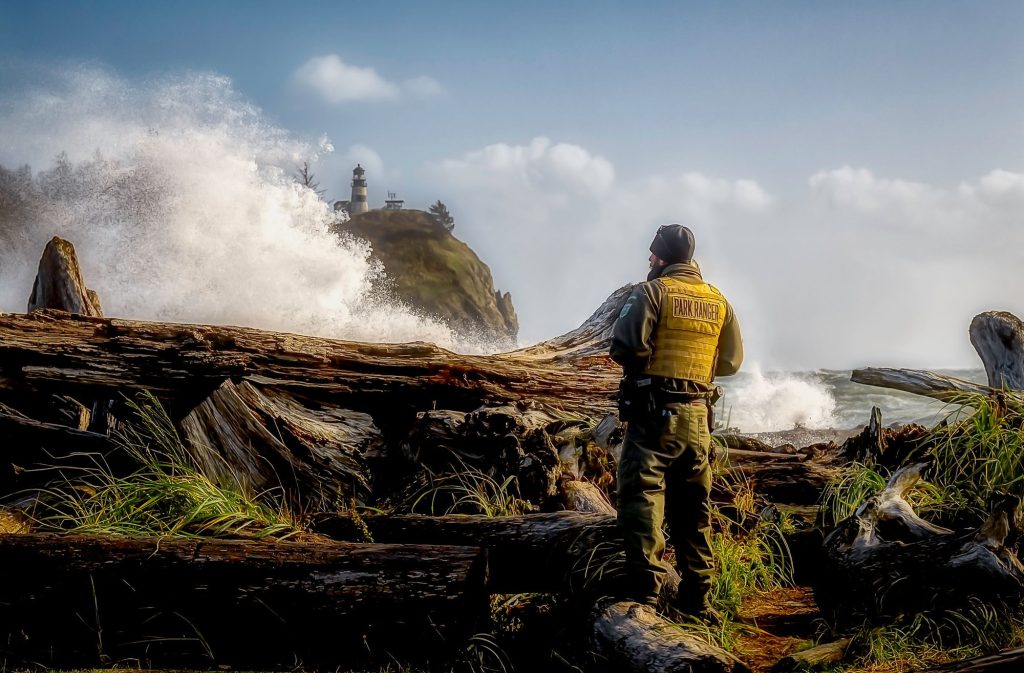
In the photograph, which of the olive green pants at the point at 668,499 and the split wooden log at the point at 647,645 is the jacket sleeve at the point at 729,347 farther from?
the split wooden log at the point at 647,645

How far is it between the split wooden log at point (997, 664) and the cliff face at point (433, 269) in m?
59.3

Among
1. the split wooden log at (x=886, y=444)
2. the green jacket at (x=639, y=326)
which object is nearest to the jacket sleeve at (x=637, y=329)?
the green jacket at (x=639, y=326)

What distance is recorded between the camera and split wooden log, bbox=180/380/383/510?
716cm

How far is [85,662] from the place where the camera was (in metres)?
5.16

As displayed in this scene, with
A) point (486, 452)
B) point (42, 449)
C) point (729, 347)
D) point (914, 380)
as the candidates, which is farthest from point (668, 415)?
point (42, 449)

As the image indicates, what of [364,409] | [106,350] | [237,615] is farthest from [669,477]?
[106,350]

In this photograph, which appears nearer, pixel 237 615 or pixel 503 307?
pixel 237 615

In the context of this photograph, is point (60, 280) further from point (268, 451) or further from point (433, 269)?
point (433, 269)

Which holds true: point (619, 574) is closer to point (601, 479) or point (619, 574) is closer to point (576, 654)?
point (576, 654)

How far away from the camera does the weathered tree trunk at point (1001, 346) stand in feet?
32.7

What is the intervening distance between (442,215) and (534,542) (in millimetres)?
66691

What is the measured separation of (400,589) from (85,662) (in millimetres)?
1932

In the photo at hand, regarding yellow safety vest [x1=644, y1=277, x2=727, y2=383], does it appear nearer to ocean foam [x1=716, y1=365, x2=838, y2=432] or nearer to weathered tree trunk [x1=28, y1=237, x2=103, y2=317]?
weathered tree trunk [x1=28, y1=237, x2=103, y2=317]

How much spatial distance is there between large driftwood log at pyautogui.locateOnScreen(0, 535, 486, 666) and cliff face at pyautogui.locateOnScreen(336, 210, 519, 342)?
5704 centimetres
